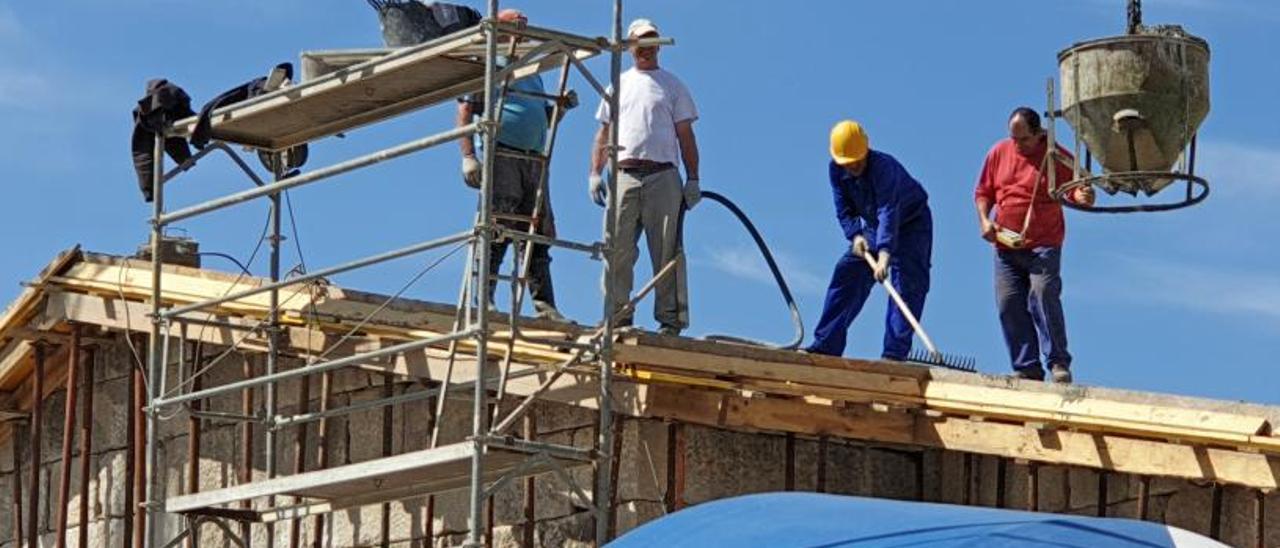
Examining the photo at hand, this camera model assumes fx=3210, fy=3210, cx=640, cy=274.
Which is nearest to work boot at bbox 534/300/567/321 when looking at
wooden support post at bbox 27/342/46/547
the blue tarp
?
wooden support post at bbox 27/342/46/547

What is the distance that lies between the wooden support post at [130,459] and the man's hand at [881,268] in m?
4.33

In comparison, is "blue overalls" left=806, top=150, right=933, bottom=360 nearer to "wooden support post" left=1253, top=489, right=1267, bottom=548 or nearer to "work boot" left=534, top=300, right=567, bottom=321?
"work boot" left=534, top=300, right=567, bottom=321

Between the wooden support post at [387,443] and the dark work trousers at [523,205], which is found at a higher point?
the dark work trousers at [523,205]

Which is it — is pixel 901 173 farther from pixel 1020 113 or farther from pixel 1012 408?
pixel 1012 408

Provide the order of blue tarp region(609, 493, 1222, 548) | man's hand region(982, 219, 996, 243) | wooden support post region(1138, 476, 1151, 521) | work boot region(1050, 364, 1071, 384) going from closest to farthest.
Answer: blue tarp region(609, 493, 1222, 548), wooden support post region(1138, 476, 1151, 521), work boot region(1050, 364, 1071, 384), man's hand region(982, 219, 996, 243)

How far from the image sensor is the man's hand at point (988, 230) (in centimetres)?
1733

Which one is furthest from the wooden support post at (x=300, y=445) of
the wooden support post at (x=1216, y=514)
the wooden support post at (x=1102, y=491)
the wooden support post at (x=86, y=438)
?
the wooden support post at (x=1216, y=514)

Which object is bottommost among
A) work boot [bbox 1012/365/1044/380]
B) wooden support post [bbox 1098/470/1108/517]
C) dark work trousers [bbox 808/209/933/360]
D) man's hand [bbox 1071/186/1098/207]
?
wooden support post [bbox 1098/470/1108/517]

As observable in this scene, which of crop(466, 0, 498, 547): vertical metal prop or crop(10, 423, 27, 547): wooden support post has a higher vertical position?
crop(466, 0, 498, 547): vertical metal prop

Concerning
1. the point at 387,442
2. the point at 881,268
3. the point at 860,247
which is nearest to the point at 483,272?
the point at 387,442

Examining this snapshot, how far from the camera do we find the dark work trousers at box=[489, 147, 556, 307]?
17.4 meters

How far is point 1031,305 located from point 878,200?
122 centimetres

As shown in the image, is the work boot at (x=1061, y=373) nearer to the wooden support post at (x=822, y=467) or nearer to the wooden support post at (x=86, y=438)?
the wooden support post at (x=822, y=467)

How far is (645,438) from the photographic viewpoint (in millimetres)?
15875
